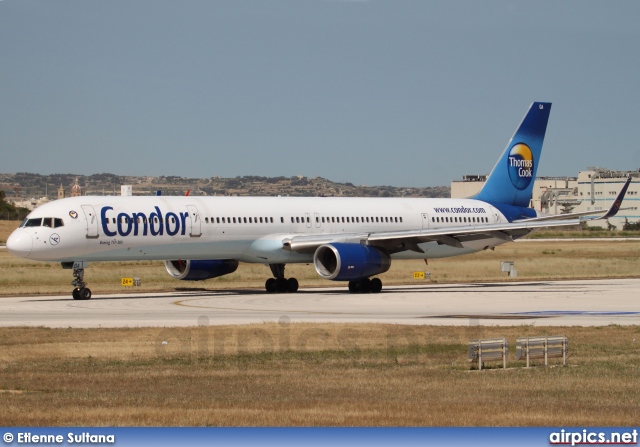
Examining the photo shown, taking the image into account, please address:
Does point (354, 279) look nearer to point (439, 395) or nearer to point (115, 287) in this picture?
point (115, 287)

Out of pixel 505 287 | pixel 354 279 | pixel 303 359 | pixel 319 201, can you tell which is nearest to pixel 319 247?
pixel 354 279

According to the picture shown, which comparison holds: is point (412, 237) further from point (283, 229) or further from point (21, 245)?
point (21, 245)

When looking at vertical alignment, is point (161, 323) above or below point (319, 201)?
below

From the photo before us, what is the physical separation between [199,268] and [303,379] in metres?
29.2

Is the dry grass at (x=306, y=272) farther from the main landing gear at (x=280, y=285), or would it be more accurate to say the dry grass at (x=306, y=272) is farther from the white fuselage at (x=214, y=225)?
the white fuselage at (x=214, y=225)

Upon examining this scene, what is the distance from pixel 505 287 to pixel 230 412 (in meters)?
37.1

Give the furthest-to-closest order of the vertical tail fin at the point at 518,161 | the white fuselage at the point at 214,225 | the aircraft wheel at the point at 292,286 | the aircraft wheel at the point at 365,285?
1. the vertical tail fin at the point at 518,161
2. the aircraft wheel at the point at 292,286
3. the aircraft wheel at the point at 365,285
4. the white fuselage at the point at 214,225

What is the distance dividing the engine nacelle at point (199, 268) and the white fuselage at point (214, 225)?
1.73 meters

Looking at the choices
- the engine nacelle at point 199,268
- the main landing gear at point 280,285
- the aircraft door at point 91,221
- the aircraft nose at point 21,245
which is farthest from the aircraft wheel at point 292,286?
the aircraft nose at point 21,245

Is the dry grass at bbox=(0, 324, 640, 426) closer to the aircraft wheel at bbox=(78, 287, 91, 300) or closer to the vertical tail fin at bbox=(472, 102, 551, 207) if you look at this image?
the aircraft wheel at bbox=(78, 287, 91, 300)

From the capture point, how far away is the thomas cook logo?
59594mm

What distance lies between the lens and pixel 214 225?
4606cm

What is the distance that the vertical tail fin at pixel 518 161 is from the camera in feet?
195

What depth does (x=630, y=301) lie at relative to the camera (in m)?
41.2
